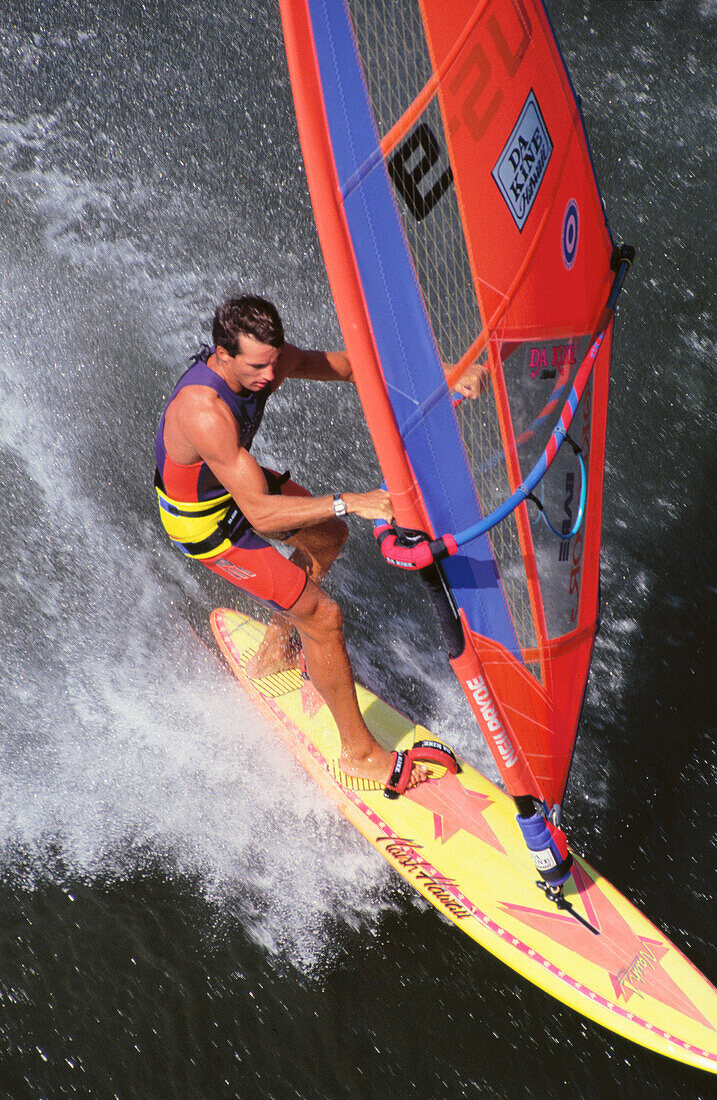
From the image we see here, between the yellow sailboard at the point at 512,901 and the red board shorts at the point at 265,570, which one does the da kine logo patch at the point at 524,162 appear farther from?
the yellow sailboard at the point at 512,901

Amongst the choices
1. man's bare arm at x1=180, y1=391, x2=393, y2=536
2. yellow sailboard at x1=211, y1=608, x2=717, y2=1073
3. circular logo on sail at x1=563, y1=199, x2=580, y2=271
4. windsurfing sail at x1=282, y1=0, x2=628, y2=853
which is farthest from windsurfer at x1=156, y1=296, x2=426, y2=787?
circular logo on sail at x1=563, y1=199, x2=580, y2=271

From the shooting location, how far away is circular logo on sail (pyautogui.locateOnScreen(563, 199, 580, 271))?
7.06 ft

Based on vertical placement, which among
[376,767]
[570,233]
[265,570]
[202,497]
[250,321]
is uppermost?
[570,233]

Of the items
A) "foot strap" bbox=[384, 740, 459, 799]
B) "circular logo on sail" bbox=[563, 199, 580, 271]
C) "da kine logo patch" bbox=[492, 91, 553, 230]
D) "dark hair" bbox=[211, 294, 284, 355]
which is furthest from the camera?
"foot strap" bbox=[384, 740, 459, 799]

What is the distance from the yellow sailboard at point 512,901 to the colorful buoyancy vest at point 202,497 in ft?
3.15

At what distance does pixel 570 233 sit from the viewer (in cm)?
218

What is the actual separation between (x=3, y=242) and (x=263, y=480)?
3.70m

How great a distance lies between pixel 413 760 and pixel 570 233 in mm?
1958

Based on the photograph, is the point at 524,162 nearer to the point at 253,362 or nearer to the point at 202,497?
the point at 253,362

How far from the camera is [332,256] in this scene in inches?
62.7

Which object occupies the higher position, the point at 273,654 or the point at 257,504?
the point at 257,504

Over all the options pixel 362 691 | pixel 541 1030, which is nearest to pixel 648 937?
pixel 541 1030

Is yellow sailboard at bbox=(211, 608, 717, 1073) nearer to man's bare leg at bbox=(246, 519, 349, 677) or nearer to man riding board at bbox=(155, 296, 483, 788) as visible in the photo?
man riding board at bbox=(155, 296, 483, 788)

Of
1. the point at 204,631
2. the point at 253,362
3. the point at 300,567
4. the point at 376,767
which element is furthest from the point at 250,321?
the point at 204,631
